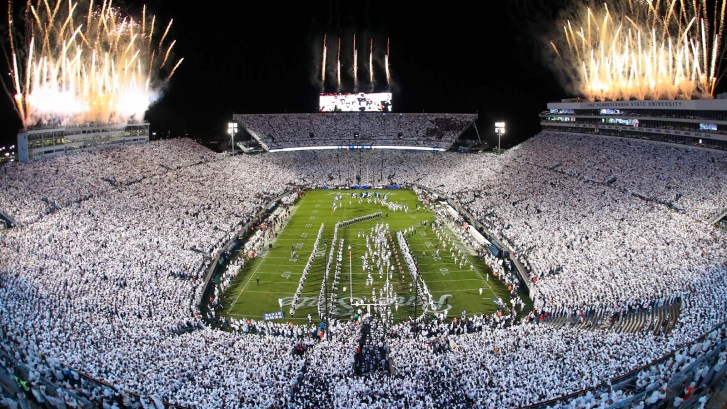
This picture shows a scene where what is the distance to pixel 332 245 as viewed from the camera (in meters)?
31.8

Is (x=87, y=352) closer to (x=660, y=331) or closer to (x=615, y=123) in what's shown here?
(x=660, y=331)

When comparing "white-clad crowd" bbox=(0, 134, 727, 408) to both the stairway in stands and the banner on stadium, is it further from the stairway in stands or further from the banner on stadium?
the banner on stadium

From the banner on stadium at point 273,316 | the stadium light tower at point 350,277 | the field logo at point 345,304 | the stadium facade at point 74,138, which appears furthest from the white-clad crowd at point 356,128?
the banner on stadium at point 273,316

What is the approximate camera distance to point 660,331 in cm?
1853

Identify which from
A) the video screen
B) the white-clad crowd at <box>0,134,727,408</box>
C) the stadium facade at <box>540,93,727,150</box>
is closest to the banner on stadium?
the white-clad crowd at <box>0,134,727,408</box>

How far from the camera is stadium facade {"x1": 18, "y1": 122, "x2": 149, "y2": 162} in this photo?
132 ft

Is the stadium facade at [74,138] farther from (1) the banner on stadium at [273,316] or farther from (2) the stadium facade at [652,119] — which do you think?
(2) the stadium facade at [652,119]

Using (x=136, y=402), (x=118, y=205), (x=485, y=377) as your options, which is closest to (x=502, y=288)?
(x=485, y=377)

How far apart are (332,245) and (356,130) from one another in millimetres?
39746

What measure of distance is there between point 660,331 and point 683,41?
101ft

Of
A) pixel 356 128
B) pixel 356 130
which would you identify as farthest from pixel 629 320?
pixel 356 128

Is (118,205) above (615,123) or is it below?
below

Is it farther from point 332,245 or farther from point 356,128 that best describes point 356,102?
point 332,245

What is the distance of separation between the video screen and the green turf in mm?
31428
